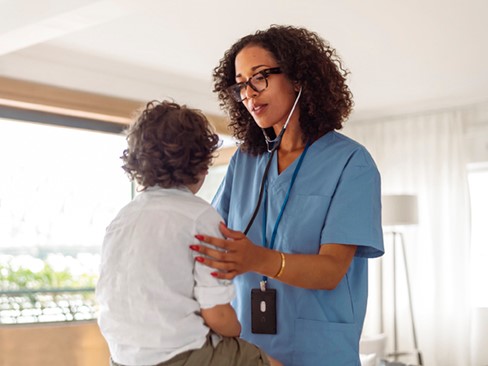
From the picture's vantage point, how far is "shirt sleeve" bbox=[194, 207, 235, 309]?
1276mm

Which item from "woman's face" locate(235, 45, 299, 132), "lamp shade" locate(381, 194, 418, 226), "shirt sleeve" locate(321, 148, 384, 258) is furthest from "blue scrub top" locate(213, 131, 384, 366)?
"lamp shade" locate(381, 194, 418, 226)

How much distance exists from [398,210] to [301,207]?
17.1ft

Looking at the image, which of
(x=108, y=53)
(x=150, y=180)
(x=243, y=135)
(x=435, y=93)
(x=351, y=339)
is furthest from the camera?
(x=435, y=93)

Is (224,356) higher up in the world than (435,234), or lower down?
lower down

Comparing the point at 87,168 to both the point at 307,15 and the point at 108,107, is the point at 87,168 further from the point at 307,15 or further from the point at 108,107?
the point at 307,15

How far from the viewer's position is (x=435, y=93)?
6812mm

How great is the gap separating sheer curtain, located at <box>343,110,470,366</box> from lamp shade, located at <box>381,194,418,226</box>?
626 millimetres

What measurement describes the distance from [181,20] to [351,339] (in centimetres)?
355

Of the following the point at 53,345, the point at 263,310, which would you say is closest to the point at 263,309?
the point at 263,310

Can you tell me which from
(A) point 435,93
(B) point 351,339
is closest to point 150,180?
(B) point 351,339

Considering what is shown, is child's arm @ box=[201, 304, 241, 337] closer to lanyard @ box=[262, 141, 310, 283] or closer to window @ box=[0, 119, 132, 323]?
lanyard @ box=[262, 141, 310, 283]

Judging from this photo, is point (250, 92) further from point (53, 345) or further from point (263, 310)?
point (53, 345)

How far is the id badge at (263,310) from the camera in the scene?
1.54 metres

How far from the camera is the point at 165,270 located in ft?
4.13
